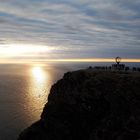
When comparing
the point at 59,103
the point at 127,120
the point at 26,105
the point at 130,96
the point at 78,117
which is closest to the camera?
the point at 127,120

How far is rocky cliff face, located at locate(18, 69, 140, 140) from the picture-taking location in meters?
51.0

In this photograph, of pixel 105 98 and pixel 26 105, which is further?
pixel 26 105

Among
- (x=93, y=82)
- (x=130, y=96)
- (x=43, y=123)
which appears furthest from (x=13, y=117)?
(x=130, y=96)

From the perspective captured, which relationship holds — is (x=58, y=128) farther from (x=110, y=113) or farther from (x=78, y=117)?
(x=110, y=113)

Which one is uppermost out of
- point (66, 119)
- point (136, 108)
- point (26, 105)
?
point (136, 108)

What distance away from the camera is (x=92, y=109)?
5719cm

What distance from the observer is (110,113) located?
53.2 meters

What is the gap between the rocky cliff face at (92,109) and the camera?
167 feet

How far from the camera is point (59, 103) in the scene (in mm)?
61844

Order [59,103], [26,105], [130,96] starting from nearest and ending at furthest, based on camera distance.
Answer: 1. [130,96]
2. [59,103]
3. [26,105]

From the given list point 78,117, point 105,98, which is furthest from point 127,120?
point 78,117

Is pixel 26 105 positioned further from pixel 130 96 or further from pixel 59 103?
pixel 130 96

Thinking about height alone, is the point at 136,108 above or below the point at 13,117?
above

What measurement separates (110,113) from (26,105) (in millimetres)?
78125
